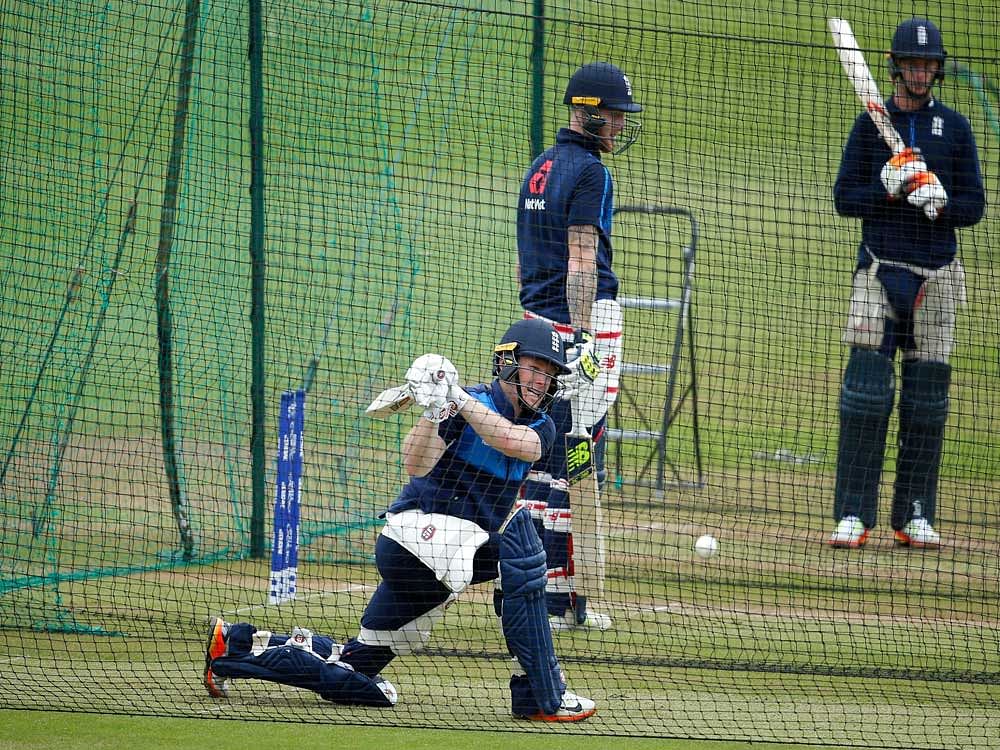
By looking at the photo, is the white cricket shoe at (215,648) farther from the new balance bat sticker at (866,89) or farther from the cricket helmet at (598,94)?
the new balance bat sticker at (866,89)

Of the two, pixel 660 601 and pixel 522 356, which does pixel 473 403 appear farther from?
pixel 660 601

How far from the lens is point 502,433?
4773mm

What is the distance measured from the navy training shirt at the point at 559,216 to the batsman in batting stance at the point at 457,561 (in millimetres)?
1187

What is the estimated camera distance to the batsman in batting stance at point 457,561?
4.84 metres

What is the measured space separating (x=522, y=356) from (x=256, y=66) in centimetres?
294

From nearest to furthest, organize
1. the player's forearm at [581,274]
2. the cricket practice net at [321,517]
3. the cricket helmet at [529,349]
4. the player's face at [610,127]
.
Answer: the cricket helmet at [529,349], the cricket practice net at [321,517], the player's forearm at [581,274], the player's face at [610,127]

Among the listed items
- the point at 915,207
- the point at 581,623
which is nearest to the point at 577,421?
the point at 581,623

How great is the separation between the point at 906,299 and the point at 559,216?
8.87 ft

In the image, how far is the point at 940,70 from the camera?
7691 millimetres

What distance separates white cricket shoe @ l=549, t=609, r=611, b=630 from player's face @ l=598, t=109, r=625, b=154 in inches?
81.9

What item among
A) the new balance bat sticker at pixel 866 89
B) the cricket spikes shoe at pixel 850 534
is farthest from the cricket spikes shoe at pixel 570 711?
the new balance bat sticker at pixel 866 89

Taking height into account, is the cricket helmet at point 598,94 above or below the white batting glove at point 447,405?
above

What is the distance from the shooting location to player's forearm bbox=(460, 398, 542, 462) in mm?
4715

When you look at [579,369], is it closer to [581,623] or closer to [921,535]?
[581,623]
